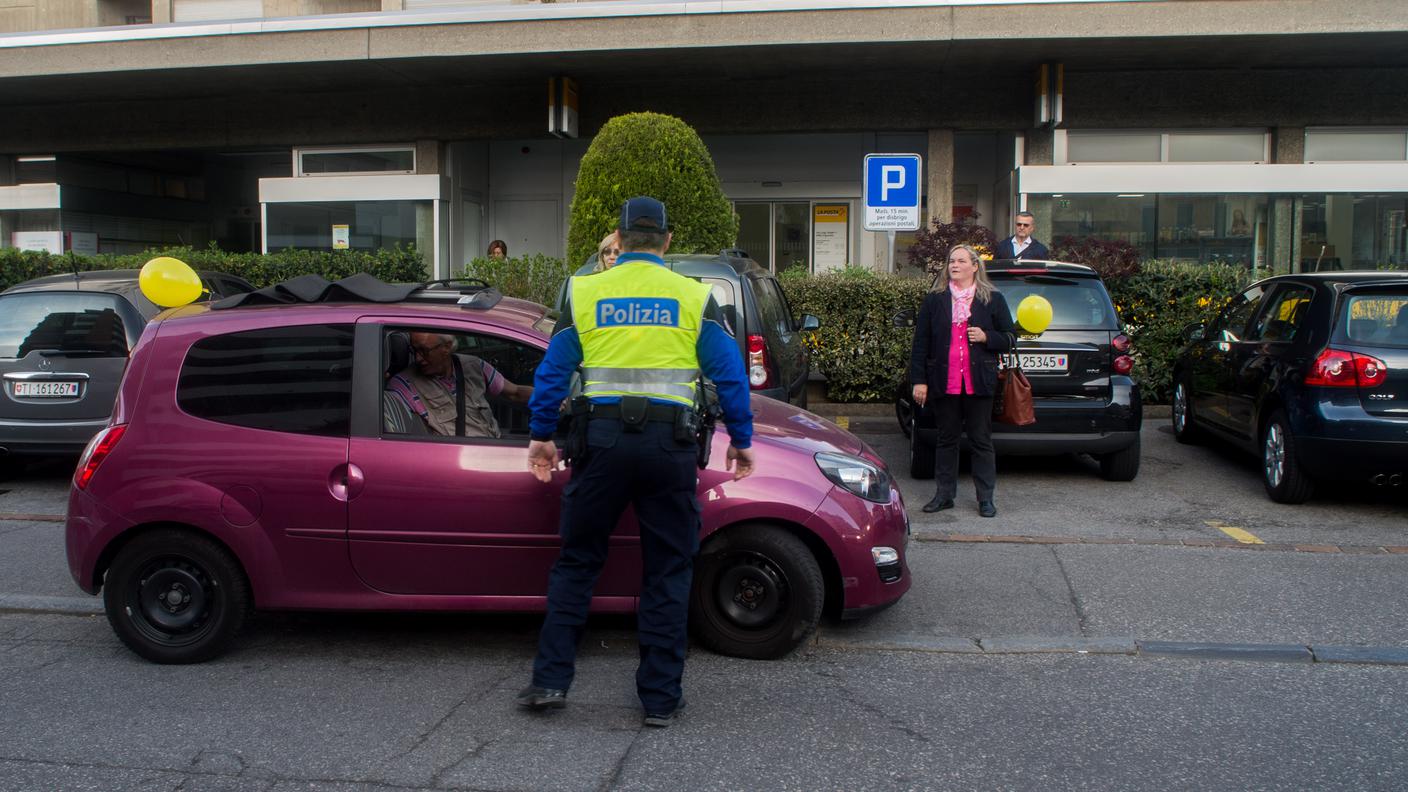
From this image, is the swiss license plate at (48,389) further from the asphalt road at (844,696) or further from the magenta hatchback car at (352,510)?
the magenta hatchback car at (352,510)

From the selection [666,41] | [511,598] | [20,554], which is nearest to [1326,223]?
[666,41]

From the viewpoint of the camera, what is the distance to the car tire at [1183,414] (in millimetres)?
10344

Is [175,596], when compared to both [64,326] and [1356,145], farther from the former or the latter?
[1356,145]

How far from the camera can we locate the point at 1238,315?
9625 mm

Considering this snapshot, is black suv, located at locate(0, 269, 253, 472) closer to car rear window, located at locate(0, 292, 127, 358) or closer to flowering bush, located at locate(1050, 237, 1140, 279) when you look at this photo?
car rear window, located at locate(0, 292, 127, 358)

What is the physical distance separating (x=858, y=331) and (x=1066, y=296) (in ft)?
10.8

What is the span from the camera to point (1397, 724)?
4.43m

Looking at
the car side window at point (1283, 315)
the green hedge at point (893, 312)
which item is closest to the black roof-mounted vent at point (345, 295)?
the car side window at point (1283, 315)

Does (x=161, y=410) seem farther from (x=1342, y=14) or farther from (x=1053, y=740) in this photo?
(x=1342, y=14)

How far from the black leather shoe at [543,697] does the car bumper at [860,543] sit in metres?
1.26

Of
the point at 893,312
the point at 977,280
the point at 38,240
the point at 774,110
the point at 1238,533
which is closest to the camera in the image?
the point at 1238,533

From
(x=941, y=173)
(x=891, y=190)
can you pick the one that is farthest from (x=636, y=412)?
(x=941, y=173)

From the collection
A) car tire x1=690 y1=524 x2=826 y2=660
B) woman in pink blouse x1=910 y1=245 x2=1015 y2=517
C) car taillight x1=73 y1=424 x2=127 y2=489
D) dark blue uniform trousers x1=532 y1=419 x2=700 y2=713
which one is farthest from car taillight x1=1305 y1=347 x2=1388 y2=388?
car taillight x1=73 y1=424 x2=127 y2=489

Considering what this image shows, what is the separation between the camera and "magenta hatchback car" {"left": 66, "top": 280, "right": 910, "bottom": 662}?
16.2 ft
